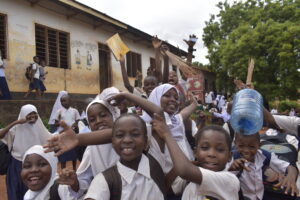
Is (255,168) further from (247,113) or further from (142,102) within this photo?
(142,102)

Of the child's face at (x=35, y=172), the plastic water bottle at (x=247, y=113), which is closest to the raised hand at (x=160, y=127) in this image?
the plastic water bottle at (x=247, y=113)

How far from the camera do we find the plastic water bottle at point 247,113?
92.0 inches

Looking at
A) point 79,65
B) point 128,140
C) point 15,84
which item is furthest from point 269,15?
point 128,140

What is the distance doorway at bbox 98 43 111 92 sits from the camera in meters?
13.4

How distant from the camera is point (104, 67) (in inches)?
540

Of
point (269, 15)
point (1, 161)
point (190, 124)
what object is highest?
point (269, 15)

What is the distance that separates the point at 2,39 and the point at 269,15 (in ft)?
55.0

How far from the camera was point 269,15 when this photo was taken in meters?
19.6

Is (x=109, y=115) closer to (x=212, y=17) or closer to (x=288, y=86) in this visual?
(x=288, y=86)

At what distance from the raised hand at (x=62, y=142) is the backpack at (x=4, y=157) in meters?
2.36

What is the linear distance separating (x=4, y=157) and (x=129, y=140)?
105 inches

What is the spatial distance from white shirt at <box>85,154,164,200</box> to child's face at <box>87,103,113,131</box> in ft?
1.59

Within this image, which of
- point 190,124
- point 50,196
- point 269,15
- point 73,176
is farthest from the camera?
point 269,15

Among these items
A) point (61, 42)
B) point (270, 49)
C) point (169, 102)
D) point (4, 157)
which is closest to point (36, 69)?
point (61, 42)
